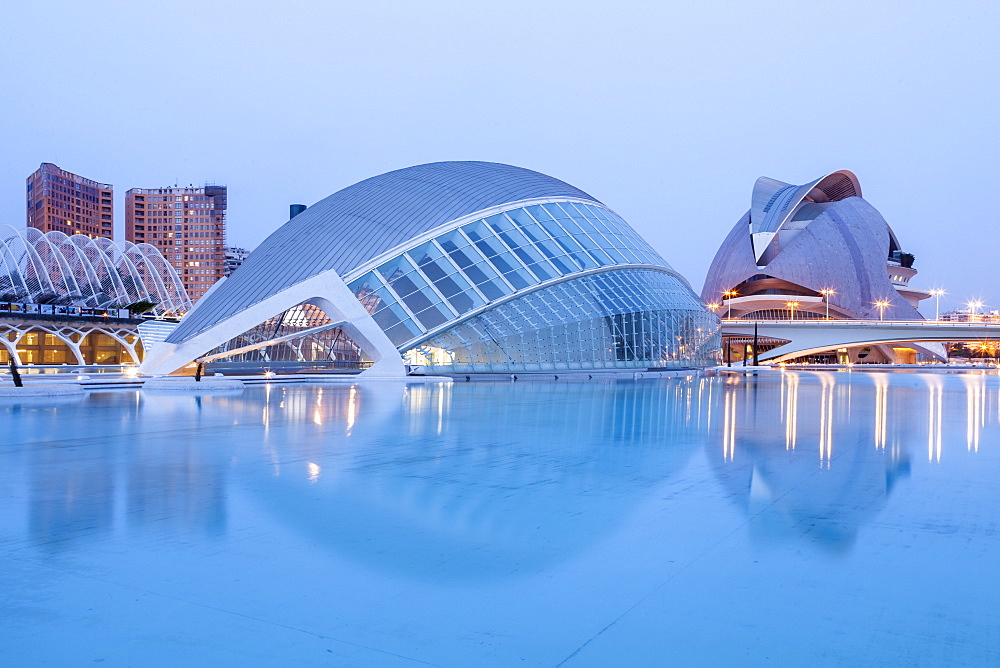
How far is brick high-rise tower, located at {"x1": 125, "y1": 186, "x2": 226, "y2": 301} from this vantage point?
165m

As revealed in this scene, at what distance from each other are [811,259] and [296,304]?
7106 centimetres

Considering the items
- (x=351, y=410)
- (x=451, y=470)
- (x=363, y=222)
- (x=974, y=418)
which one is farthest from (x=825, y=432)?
(x=363, y=222)

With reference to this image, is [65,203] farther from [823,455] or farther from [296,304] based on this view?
[823,455]

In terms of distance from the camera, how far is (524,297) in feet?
108

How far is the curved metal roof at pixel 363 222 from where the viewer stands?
3061 centimetres

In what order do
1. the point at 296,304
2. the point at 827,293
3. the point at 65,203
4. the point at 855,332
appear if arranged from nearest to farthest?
1. the point at 296,304
2. the point at 855,332
3. the point at 827,293
4. the point at 65,203

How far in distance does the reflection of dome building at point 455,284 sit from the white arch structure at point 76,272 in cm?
2380

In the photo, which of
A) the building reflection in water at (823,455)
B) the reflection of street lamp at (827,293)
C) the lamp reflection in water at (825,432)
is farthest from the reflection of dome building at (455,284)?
the reflection of street lamp at (827,293)

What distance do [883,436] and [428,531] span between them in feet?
29.0

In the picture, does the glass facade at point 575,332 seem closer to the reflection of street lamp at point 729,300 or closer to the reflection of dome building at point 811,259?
the reflection of street lamp at point 729,300

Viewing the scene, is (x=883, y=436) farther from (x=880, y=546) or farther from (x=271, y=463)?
(x=271, y=463)

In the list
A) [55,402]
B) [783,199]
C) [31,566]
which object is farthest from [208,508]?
[783,199]

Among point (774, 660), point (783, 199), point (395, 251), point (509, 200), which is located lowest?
point (774, 660)

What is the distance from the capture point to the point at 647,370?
124ft
